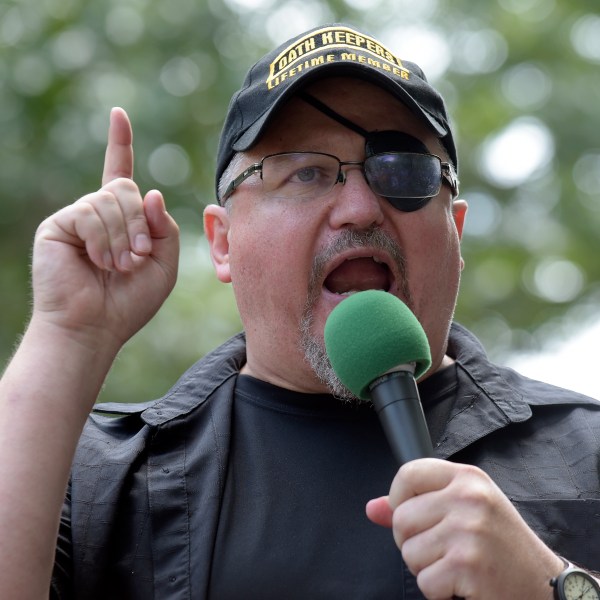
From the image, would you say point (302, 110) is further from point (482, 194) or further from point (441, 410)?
point (482, 194)

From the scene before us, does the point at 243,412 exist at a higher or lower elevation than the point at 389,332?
lower

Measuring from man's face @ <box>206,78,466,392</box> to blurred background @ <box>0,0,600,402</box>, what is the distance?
4949 mm

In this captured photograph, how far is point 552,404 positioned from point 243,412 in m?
0.93

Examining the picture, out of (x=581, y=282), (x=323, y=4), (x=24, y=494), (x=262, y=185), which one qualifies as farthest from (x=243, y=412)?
(x=581, y=282)

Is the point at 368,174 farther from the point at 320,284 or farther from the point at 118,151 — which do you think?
the point at 118,151

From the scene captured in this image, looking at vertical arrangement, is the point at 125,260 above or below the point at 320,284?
above

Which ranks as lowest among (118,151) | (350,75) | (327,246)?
(327,246)

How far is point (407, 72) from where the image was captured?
10.7ft

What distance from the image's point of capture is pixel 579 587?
2305 millimetres

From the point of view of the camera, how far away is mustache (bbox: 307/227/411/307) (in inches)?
118

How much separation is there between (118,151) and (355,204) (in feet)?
2.24

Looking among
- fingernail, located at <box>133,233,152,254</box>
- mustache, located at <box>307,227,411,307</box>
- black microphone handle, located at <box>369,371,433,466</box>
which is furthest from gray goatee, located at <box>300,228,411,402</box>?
black microphone handle, located at <box>369,371,433,466</box>

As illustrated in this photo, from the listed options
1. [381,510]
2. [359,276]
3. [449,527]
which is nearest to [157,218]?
[359,276]

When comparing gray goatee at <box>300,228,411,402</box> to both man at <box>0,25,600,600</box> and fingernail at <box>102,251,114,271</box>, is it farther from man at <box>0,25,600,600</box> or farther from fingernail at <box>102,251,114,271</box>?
fingernail at <box>102,251,114,271</box>
